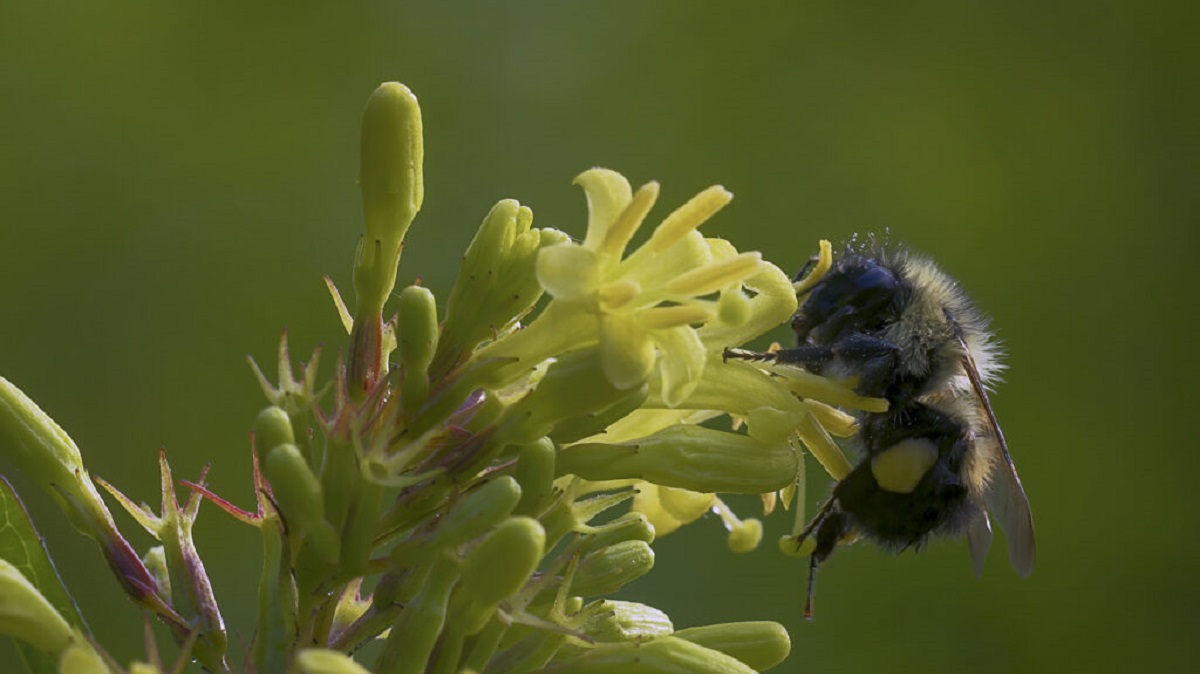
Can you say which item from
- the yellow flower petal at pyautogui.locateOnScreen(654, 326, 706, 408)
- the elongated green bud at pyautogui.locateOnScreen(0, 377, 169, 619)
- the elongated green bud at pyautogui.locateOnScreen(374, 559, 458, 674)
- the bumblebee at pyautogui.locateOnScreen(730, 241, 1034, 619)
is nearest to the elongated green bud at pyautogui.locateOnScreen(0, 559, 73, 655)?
the elongated green bud at pyautogui.locateOnScreen(0, 377, 169, 619)

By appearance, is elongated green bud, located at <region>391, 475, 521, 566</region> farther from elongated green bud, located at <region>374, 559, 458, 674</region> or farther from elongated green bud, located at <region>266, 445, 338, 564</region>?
elongated green bud, located at <region>266, 445, 338, 564</region>

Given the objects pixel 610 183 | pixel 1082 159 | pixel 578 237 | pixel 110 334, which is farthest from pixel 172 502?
pixel 1082 159

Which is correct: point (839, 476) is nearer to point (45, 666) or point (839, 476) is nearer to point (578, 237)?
point (45, 666)

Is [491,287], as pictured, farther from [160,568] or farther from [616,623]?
[160,568]

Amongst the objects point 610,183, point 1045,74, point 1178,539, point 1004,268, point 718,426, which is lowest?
point 1178,539

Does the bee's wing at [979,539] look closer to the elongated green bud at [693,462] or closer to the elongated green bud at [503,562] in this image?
the elongated green bud at [693,462]

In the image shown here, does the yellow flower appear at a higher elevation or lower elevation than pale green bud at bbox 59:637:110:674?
higher
